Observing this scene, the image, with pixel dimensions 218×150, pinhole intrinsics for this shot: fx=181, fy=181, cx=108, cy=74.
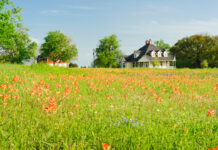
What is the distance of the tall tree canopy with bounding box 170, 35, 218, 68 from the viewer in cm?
5552

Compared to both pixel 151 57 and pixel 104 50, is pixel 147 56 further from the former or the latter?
pixel 104 50

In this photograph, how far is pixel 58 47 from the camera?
51281mm

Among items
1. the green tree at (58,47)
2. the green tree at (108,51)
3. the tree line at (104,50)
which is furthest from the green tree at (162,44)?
the green tree at (58,47)

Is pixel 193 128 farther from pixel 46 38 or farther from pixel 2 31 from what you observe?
pixel 46 38

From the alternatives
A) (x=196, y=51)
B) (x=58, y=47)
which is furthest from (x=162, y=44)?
(x=58, y=47)

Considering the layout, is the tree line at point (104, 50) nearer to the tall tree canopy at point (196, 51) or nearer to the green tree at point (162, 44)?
the tall tree canopy at point (196, 51)

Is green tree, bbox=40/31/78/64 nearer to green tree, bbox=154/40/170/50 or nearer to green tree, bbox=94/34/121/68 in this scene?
green tree, bbox=94/34/121/68

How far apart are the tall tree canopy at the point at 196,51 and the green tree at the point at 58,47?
35.7 m

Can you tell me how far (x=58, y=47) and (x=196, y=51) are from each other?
143ft

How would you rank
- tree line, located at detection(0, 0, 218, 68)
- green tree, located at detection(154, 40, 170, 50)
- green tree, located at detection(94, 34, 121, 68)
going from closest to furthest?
tree line, located at detection(0, 0, 218, 68) < green tree, located at detection(94, 34, 121, 68) < green tree, located at detection(154, 40, 170, 50)

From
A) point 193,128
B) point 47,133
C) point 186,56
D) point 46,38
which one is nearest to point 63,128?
point 47,133

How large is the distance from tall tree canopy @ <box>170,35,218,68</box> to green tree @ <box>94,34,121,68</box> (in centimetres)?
2064

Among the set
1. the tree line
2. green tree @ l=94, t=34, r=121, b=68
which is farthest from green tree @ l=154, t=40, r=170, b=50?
green tree @ l=94, t=34, r=121, b=68

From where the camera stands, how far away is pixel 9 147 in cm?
286
